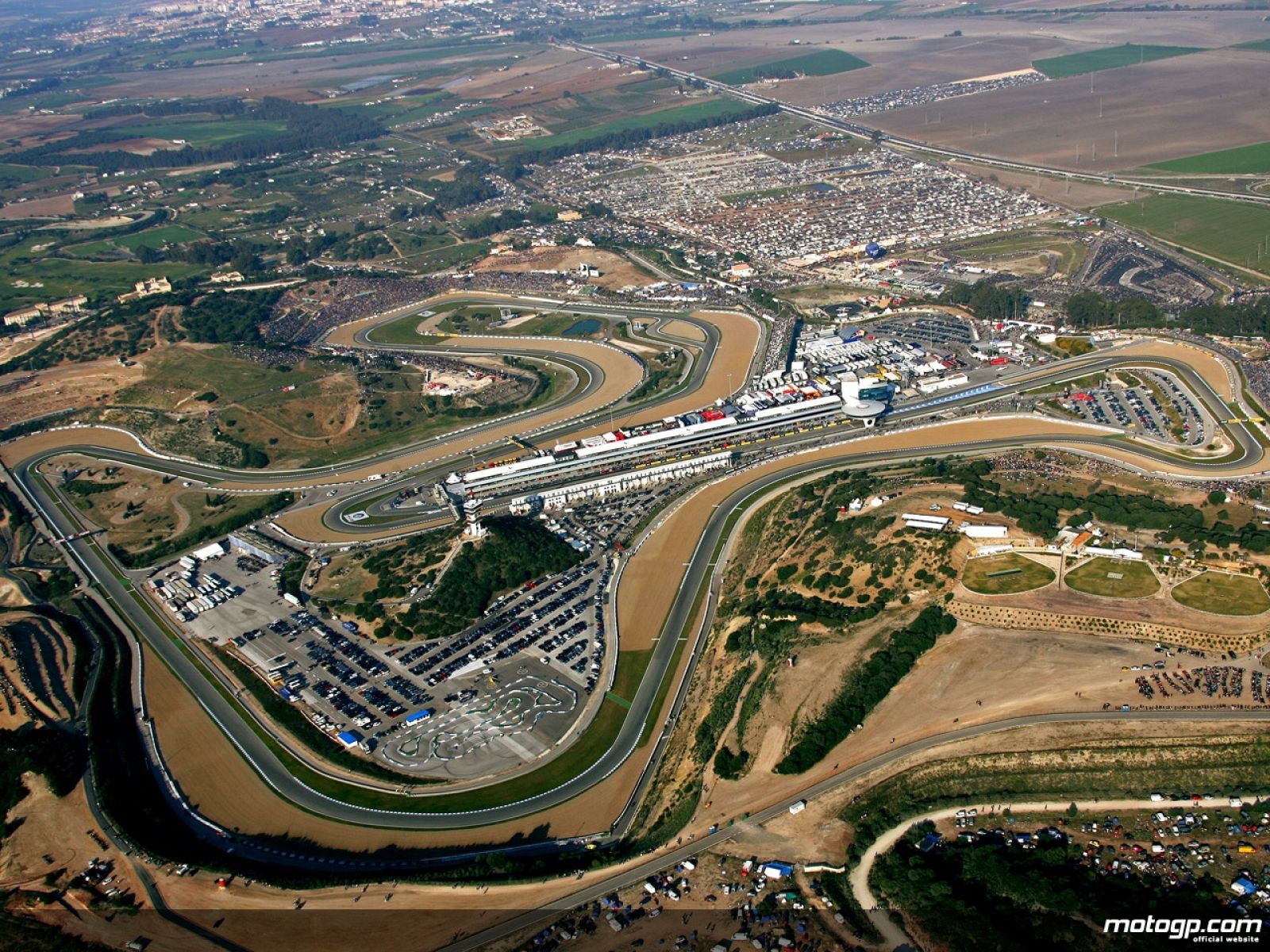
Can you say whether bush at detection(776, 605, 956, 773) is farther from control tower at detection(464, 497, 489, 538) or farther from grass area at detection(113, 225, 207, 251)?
grass area at detection(113, 225, 207, 251)

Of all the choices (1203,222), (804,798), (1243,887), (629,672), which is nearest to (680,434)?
(629,672)

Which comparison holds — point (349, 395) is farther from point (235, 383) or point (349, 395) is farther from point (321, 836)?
point (321, 836)

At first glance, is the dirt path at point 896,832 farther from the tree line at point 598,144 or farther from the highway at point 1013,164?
the tree line at point 598,144

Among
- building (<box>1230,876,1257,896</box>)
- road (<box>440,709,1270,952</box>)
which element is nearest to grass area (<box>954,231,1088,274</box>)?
road (<box>440,709,1270,952</box>)

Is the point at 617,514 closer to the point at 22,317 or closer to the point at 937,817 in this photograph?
the point at 937,817

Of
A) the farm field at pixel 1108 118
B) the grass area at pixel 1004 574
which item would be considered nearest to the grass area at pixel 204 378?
the grass area at pixel 1004 574

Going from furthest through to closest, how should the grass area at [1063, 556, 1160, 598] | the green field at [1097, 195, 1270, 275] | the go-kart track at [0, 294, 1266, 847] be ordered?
1. the green field at [1097, 195, 1270, 275]
2. the grass area at [1063, 556, 1160, 598]
3. the go-kart track at [0, 294, 1266, 847]
